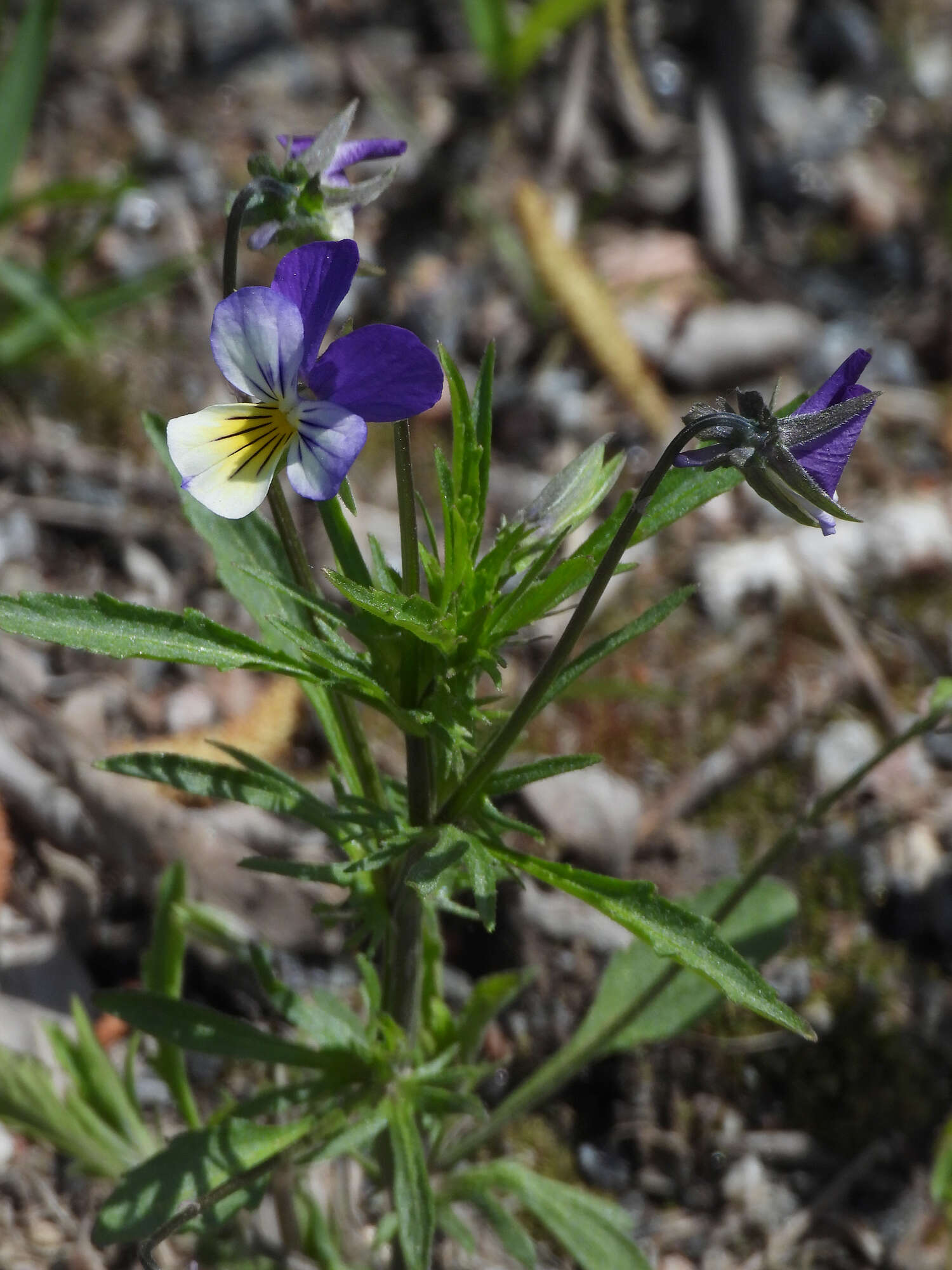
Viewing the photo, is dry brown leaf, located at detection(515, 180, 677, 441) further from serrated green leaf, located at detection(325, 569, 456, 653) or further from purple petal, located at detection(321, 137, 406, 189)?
serrated green leaf, located at detection(325, 569, 456, 653)

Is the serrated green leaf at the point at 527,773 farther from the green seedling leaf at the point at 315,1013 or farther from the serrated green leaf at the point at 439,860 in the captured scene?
the green seedling leaf at the point at 315,1013

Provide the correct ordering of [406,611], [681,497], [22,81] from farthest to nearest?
[22,81] → [681,497] → [406,611]

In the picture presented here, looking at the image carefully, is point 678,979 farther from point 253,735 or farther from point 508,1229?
point 253,735

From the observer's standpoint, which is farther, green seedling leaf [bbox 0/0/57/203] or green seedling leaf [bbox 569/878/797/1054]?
green seedling leaf [bbox 0/0/57/203]

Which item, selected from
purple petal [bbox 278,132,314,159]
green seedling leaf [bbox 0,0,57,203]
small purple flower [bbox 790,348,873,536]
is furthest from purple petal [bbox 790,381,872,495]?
green seedling leaf [bbox 0,0,57,203]

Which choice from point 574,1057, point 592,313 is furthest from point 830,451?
point 592,313

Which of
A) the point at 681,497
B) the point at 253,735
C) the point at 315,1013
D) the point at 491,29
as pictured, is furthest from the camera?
the point at 491,29
